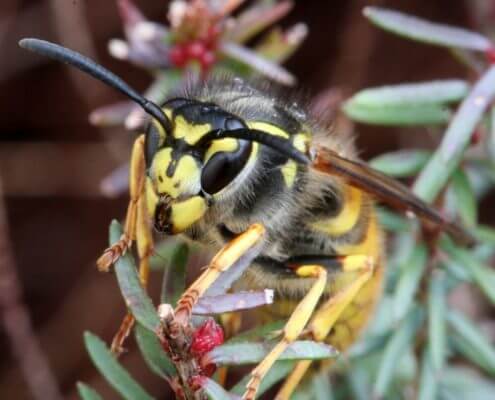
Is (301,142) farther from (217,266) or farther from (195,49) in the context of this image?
(195,49)

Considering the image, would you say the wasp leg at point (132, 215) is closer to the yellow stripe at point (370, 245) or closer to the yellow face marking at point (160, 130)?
the yellow face marking at point (160, 130)

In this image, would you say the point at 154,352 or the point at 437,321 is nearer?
the point at 154,352

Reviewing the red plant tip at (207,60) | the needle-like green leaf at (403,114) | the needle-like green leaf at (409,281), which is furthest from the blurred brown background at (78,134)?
the needle-like green leaf at (409,281)

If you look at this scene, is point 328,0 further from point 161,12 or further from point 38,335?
point 38,335

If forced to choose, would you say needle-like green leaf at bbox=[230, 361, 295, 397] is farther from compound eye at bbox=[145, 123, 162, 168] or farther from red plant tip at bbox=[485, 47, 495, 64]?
red plant tip at bbox=[485, 47, 495, 64]

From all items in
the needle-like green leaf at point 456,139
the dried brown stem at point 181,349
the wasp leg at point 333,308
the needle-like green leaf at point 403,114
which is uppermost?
the needle-like green leaf at point 403,114

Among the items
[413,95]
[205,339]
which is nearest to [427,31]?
[413,95]

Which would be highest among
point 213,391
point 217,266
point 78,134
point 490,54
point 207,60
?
point 78,134
